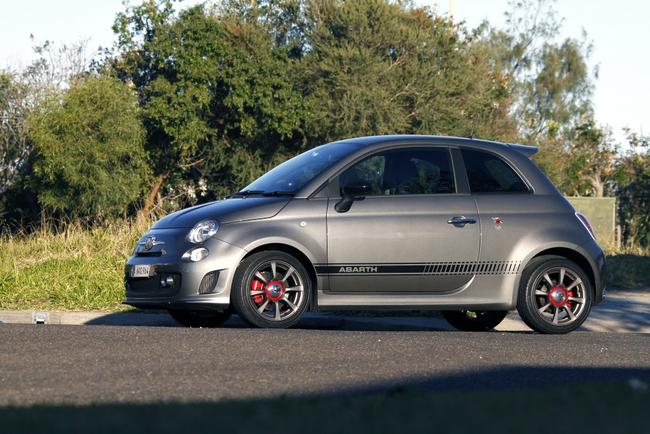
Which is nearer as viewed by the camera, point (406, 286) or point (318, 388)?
point (318, 388)

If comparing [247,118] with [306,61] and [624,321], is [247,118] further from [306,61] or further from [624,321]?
[624,321]

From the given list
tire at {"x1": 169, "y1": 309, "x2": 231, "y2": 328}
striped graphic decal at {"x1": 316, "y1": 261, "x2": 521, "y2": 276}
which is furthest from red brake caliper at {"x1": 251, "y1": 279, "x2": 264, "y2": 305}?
tire at {"x1": 169, "y1": 309, "x2": 231, "y2": 328}

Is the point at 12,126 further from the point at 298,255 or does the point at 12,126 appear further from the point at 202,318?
the point at 298,255

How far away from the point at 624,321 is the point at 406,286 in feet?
12.2

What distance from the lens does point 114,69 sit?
38.8 m

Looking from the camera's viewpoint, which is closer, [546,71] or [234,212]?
[234,212]

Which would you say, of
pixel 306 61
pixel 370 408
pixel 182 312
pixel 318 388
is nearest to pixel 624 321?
pixel 182 312

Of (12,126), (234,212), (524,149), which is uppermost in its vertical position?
(12,126)

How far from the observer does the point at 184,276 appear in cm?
974

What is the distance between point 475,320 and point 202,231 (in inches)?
132

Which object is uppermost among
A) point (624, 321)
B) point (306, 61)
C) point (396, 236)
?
point (306, 61)

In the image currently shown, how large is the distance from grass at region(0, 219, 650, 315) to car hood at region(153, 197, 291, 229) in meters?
3.41

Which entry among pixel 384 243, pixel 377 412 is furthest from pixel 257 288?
pixel 377 412

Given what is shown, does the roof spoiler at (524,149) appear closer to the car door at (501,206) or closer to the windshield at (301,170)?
the car door at (501,206)
